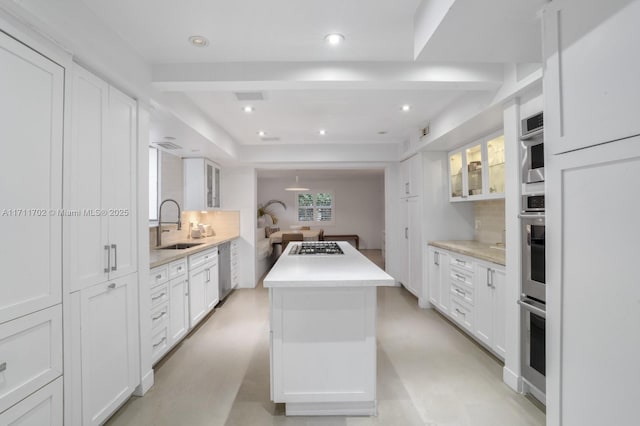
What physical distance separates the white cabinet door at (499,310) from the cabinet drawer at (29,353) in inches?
115

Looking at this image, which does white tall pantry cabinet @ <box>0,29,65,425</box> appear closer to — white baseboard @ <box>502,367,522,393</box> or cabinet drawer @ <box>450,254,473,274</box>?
white baseboard @ <box>502,367,522,393</box>

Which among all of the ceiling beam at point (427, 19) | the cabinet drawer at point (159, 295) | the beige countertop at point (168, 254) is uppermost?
the ceiling beam at point (427, 19)

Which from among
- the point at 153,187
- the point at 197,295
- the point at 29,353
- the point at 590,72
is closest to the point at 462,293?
the point at 590,72

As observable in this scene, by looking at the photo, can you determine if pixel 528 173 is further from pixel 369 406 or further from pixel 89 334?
pixel 89 334

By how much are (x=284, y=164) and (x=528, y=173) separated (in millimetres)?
3735

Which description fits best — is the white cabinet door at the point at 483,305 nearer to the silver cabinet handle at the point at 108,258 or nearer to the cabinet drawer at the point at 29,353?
the silver cabinet handle at the point at 108,258

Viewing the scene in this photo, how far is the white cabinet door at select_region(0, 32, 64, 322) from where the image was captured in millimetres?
1276

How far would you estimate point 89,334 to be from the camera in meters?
1.77

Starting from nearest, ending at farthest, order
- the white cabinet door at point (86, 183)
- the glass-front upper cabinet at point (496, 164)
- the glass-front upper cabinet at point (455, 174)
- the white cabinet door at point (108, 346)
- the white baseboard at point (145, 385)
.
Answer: the white cabinet door at point (86, 183) → the white cabinet door at point (108, 346) → the white baseboard at point (145, 385) → the glass-front upper cabinet at point (496, 164) → the glass-front upper cabinet at point (455, 174)

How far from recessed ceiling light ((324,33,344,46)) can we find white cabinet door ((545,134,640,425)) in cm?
141

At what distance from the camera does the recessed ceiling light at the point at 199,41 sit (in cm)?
199

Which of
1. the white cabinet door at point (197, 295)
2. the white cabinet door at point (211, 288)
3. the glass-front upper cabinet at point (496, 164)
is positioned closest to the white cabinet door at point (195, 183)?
the white cabinet door at point (211, 288)

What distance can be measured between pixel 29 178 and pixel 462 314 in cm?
359

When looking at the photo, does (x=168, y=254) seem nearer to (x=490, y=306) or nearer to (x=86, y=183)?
(x=86, y=183)
